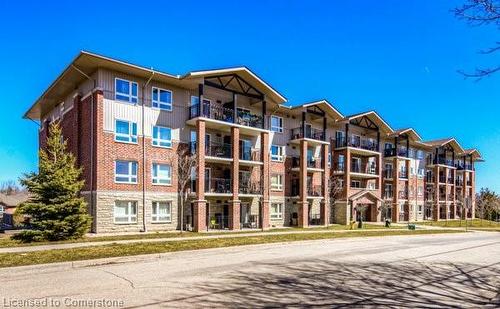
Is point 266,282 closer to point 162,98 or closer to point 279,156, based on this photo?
point 162,98

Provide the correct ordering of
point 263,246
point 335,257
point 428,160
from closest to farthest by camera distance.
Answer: point 335,257 < point 263,246 < point 428,160

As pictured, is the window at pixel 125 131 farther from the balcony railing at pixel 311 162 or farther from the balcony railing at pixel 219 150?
the balcony railing at pixel 311 162

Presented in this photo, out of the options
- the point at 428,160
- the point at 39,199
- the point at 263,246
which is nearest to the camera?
the point at 263,246

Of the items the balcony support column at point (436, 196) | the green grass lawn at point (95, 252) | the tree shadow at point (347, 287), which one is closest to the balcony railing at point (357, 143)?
the balcony support column at point (436, 196)

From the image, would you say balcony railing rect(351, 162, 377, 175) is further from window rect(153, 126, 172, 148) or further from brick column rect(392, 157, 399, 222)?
window rect(153, 126, 172, 148)

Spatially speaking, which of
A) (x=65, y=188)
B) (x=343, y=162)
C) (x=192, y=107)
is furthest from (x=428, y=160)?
(x=65, y=188)

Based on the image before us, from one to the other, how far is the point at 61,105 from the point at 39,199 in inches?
526

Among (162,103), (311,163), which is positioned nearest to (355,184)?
(311,163)

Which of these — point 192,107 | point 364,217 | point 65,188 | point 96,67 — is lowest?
point 364,217

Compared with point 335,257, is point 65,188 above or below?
above

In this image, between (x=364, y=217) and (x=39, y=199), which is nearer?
(x=39, y=199)

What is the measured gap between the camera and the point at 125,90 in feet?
88.8

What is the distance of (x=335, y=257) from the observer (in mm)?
15219

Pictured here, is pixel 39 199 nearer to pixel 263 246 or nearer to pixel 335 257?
pixel 263 246
